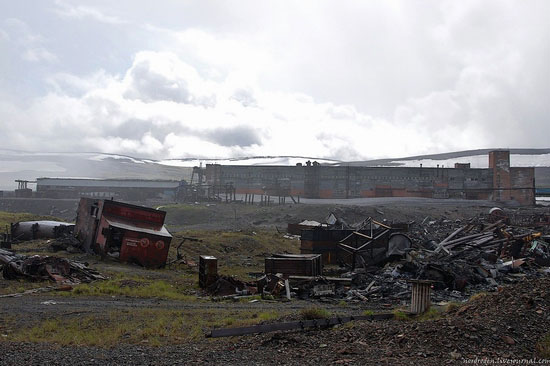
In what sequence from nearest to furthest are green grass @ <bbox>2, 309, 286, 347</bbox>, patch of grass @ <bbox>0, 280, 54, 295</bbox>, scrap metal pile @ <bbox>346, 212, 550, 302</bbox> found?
green grass @ <bbox>2, 309, 286, 347</bbox> → patch of grass @ <bbox>0, 280, 54, 295</bbox> → scrap metal pile @ <bbox>346, 212, 550, 302</bbox>

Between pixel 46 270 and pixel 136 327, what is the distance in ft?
20.5

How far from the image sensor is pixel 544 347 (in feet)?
20.4

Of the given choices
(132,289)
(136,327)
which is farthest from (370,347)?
(132,289)

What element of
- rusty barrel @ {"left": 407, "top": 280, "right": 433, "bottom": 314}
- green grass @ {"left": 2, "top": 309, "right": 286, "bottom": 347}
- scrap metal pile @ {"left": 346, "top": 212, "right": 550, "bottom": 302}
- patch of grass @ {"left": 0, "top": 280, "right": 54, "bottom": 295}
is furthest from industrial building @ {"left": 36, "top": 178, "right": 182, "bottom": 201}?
rusty barrel @ {"left": 407, "top": 280, "right": 433, "bottom": 314}

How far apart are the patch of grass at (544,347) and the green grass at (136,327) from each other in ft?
13.5

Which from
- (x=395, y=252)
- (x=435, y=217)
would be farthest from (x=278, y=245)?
(x=435, y=217)

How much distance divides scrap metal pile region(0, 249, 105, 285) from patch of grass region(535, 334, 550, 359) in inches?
427

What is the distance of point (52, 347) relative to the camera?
22.7 ft

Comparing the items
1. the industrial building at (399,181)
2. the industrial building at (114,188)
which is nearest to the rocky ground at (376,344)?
the industrial building at (399,181)

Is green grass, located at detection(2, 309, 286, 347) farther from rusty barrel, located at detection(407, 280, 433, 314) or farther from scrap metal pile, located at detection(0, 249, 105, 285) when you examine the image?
scrap metal pile, located at detection(0, 249, 105, 285)

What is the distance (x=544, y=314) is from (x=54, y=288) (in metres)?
10.4

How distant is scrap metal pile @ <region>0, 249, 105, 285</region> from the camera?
43.3ft

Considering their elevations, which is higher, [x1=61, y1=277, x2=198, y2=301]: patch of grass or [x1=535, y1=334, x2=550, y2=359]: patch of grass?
[x1=535, y1=334, x2=550, y2=359]: patch of grass

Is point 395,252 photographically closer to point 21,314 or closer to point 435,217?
point 21,314
